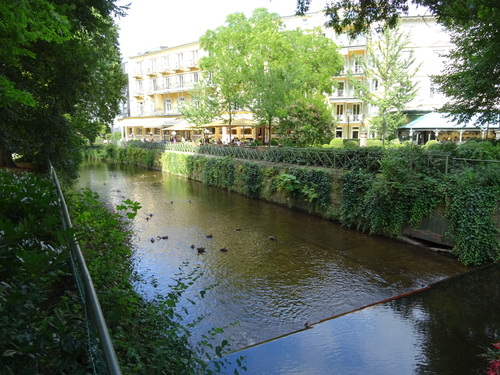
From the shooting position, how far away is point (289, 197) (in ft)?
55.0

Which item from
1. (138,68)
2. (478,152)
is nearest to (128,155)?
(138,68)

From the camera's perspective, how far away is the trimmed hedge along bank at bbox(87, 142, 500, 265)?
9.39 metres

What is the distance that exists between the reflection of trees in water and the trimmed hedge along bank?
1335mm

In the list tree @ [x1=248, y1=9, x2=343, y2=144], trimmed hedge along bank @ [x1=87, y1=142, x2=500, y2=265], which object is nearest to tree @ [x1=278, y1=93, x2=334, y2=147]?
tree @ [x1=248, y1=9, x2=343, y2=144]

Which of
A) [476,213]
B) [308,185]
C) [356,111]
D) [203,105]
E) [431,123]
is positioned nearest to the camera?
[476,213]

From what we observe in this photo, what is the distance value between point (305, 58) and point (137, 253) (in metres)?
21.4

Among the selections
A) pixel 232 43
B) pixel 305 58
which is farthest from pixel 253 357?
pixel 232 43

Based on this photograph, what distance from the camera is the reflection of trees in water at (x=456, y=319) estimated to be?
548 cm

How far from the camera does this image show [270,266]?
964cm

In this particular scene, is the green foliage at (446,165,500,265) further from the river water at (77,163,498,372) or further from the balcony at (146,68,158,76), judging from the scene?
the balcony at (146,68,158,76)

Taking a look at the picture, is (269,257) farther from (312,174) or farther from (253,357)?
(312,174)

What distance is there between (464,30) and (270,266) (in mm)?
13405

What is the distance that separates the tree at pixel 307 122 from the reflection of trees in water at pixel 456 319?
12.4 meters

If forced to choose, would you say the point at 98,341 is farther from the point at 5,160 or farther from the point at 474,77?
the point at 5,160
